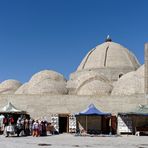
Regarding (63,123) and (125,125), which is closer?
(125,125)

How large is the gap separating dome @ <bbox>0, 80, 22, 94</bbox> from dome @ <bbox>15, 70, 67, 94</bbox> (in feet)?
14.4

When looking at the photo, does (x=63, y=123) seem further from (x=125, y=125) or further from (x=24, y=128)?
(x=24, y=128)

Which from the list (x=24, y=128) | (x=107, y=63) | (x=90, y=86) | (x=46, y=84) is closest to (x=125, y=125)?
(x=24, y=128)

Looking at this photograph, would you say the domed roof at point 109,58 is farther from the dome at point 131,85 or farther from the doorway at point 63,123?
the doorway at point 63,123

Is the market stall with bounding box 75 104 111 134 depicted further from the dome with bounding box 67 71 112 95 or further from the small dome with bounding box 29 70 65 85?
the small dome with bounding box 29 70 65 85

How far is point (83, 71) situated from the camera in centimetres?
4684

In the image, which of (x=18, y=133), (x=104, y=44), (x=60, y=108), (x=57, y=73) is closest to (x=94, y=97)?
(x=60, y=108)

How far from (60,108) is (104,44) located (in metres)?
20.8

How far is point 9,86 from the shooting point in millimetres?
48688

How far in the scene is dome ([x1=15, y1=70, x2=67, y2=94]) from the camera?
38.6 meters

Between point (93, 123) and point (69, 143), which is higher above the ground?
point (93, 123)

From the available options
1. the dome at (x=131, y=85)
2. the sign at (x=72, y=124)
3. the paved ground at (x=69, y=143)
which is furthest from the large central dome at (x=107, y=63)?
the paved ground at (x=69, y=143)

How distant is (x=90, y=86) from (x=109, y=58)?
10204mm

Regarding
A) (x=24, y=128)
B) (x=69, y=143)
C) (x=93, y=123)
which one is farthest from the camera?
(x=93, y=123)
